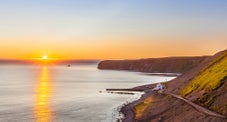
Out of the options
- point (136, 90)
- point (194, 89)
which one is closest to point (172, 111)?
point (194, 89)

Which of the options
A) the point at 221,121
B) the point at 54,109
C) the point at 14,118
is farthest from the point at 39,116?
the point at 221,121

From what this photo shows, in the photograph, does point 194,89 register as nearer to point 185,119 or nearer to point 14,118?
point 185,119

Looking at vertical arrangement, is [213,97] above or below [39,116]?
above

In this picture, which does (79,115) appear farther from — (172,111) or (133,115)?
(172,111)

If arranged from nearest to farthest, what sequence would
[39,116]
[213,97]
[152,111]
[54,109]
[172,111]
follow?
[213,97]
[172,111]
[152,111]
[39,116]
[54,109]

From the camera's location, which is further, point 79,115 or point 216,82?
point 79,115

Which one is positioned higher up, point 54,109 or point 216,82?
point 216,82

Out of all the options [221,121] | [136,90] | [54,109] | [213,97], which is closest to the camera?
[221,121]

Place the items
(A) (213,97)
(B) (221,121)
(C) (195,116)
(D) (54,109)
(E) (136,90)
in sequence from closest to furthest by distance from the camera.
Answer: (B) (221,121) < (C) (195,116) < (A) (213,97) < (D) (54,109) < (E) (136,90)

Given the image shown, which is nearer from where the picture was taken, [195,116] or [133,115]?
[195,116]
